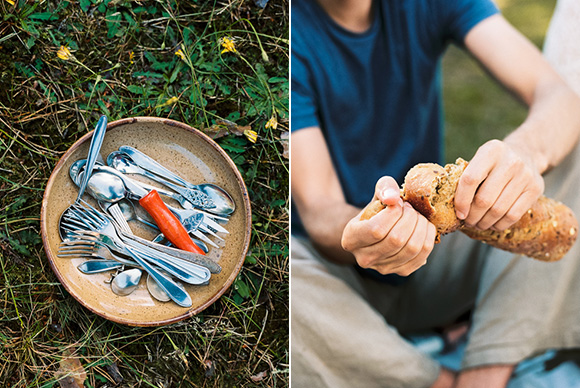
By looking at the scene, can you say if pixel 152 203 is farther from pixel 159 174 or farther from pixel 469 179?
pixel 469 179

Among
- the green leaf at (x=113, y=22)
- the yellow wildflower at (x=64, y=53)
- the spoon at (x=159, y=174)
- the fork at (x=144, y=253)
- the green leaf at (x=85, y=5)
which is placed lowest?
the fork at (x=144, y=253)

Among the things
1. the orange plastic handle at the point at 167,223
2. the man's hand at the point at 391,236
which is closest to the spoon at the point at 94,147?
the orange plastic handle at the point at 167,223

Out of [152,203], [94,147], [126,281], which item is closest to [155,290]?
[126,281]

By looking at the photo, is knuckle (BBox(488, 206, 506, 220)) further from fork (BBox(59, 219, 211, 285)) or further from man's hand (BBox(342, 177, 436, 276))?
fork (BBox(59, 219, 211, 285))

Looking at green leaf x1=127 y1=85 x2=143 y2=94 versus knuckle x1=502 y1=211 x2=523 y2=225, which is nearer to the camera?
knuckle x1=502 y1=211 x2=523 y2=225

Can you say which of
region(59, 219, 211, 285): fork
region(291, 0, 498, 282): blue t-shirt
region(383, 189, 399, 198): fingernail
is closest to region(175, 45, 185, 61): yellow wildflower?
region(291, 0, 498, 282): blue t-shirt

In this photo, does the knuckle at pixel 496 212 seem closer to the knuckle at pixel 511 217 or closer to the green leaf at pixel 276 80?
the knuckle at pixel 511 217
